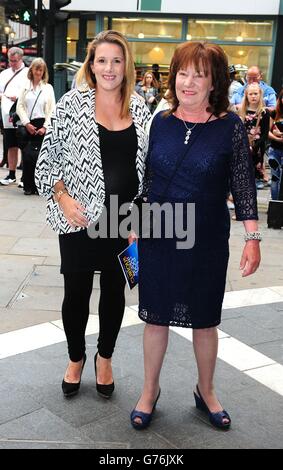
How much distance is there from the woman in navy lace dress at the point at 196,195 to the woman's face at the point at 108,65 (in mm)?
271

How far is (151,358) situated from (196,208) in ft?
2.54

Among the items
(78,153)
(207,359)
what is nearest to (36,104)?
(78,153)

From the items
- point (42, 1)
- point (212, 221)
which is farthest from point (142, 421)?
point (42, 1)

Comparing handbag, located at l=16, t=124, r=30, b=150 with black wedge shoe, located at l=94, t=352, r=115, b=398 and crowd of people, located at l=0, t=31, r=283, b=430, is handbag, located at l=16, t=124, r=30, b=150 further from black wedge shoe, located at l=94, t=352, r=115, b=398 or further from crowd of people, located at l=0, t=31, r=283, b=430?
black wedge shoe, located at l=94, t=352, r=115, b=398

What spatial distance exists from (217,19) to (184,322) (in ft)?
57.6

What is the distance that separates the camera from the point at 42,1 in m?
8.91

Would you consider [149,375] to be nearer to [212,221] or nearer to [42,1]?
[212,221]

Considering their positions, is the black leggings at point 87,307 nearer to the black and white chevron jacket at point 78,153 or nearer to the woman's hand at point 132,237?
the woman's hand at point 132,237

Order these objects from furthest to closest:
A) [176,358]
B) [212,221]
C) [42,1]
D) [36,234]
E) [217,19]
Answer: [217,19], [42,1], [36,234], [176,358], [212,221]

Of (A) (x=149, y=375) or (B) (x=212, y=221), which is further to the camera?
(A) (x=149, y=375)

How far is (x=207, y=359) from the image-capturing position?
9.11 ft

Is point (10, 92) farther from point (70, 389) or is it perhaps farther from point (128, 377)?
point (70, 389)

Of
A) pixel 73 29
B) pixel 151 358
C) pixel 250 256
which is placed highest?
pixel 73 29

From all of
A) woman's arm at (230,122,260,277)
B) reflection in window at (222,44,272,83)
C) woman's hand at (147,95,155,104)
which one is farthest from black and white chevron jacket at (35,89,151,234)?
reflection in window at (222,44,272,83)
